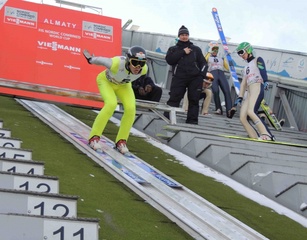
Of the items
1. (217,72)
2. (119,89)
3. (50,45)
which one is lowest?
(119,89)

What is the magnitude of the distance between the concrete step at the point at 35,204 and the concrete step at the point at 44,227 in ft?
1.60

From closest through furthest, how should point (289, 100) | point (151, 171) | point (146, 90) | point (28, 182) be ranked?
point (28, 182) → point (151, 171) → point (146, 90) → point (289, 100)

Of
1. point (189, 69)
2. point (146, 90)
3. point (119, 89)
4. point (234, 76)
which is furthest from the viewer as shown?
point (234, 76)

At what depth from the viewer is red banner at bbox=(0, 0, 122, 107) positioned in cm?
1417

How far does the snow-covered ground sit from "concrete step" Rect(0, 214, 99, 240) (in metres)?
3.96

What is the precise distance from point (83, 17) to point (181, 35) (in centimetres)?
223

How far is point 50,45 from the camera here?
47.8ft

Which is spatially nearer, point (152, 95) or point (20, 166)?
point (20, 166)

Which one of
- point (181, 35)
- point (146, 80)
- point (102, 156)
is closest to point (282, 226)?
point (102, 156)

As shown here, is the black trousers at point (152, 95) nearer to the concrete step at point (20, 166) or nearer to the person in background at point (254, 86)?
the person in background at point (254, 86)

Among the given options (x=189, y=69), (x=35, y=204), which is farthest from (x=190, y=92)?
(x=35, y=204)

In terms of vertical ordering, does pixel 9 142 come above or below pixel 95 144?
above

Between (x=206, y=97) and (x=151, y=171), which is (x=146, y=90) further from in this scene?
(x=151, y=171)

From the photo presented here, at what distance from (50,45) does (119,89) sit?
3944 millimetres
